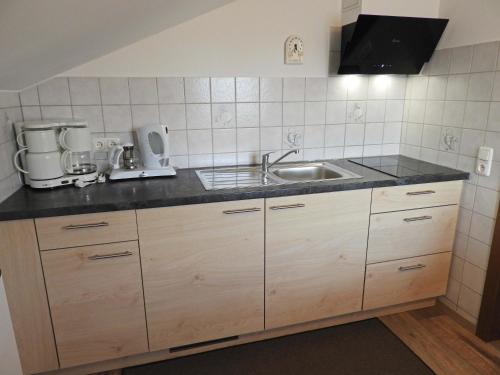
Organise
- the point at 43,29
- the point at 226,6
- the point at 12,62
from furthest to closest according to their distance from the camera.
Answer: the point at 226,6 → the point at 12,62 → the point at 43,29

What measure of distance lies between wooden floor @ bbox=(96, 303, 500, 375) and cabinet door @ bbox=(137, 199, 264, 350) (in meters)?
0.43

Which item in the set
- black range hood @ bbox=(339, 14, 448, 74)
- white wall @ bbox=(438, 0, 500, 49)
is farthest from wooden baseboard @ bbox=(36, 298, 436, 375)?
white wall @ bbox=(438, 0, 500, 49)

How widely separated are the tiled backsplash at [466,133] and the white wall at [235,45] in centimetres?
70

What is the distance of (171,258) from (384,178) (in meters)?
1.15

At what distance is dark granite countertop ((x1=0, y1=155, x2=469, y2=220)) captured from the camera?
1.49 meters

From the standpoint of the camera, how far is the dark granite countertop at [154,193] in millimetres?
1486

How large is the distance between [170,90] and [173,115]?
0.14 metres

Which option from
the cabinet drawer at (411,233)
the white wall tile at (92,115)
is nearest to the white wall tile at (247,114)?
the white wall tile at (92,115)

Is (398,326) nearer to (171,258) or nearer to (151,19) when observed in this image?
(171,258)

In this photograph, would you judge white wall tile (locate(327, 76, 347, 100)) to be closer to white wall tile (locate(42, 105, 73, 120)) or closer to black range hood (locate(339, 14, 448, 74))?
black range hood (locate(339, 14, 448, 74))

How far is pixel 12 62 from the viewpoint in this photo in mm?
1340

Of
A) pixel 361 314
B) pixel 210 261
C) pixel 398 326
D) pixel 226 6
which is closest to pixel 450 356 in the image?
pixel 398 326

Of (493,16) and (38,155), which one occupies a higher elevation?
(493,16)

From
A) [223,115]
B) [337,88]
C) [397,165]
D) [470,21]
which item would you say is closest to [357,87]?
[337,88]
